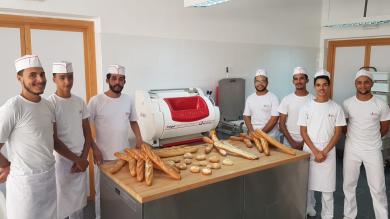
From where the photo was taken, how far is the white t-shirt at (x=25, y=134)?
1839mm

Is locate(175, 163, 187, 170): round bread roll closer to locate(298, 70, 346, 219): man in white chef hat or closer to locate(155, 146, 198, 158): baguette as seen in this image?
locate(155, 146, 198, 158): baguette

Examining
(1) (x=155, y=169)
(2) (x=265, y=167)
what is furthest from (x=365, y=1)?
(1) (x=155, y=169)

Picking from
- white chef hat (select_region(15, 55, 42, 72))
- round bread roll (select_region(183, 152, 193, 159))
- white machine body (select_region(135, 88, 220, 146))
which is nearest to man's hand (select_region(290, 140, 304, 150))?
white machine body (select_region(135, 88, 220, 146))

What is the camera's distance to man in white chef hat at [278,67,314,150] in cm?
310

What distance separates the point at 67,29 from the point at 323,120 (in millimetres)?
2536

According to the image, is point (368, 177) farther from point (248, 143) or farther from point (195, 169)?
point (195, 169)

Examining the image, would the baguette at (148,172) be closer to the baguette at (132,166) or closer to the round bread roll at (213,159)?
the baguette at (132,166)

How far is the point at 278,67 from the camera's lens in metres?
4.82

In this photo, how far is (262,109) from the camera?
131 inches

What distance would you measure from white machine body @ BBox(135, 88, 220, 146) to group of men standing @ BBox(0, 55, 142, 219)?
16 centimetres

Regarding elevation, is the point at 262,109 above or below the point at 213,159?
above

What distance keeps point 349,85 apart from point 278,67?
1664 mm

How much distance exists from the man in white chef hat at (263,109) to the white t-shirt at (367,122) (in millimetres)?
764

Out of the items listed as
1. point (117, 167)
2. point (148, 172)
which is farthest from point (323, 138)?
point (117, 167)
